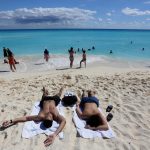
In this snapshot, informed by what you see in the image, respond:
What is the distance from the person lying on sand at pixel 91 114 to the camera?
7.37m

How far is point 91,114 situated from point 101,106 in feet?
4.84

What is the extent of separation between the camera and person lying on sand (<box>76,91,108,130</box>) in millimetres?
7367

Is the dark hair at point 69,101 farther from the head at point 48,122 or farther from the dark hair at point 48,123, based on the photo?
the dark hair at point 48,123

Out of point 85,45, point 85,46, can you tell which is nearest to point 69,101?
point 85,46

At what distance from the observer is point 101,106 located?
9234 millimetres

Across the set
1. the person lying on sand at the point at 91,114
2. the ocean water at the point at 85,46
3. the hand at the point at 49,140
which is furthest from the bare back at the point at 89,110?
the ocean water at the point at 85,46

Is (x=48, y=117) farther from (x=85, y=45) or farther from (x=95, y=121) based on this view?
(x=85, y=45)

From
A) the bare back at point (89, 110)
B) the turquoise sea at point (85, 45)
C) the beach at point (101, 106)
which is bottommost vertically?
the turquoise sea at point (85, 45)

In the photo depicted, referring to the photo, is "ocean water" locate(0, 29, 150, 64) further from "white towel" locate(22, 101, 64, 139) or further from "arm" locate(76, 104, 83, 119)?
"white towel" locate(22, 101, 64, 139)

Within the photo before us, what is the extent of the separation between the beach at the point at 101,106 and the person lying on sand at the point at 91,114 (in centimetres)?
37

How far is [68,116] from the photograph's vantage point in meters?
8.36

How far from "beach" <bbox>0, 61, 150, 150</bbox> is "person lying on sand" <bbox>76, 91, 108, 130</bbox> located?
372 mm

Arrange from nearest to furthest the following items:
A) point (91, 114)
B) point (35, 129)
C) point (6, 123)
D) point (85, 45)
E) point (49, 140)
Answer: point (49, 140) → point (35, 129) → point (6, 123) → point (91, 114) → point (85, 45)

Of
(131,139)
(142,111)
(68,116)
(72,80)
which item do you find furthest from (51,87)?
(131,139)
